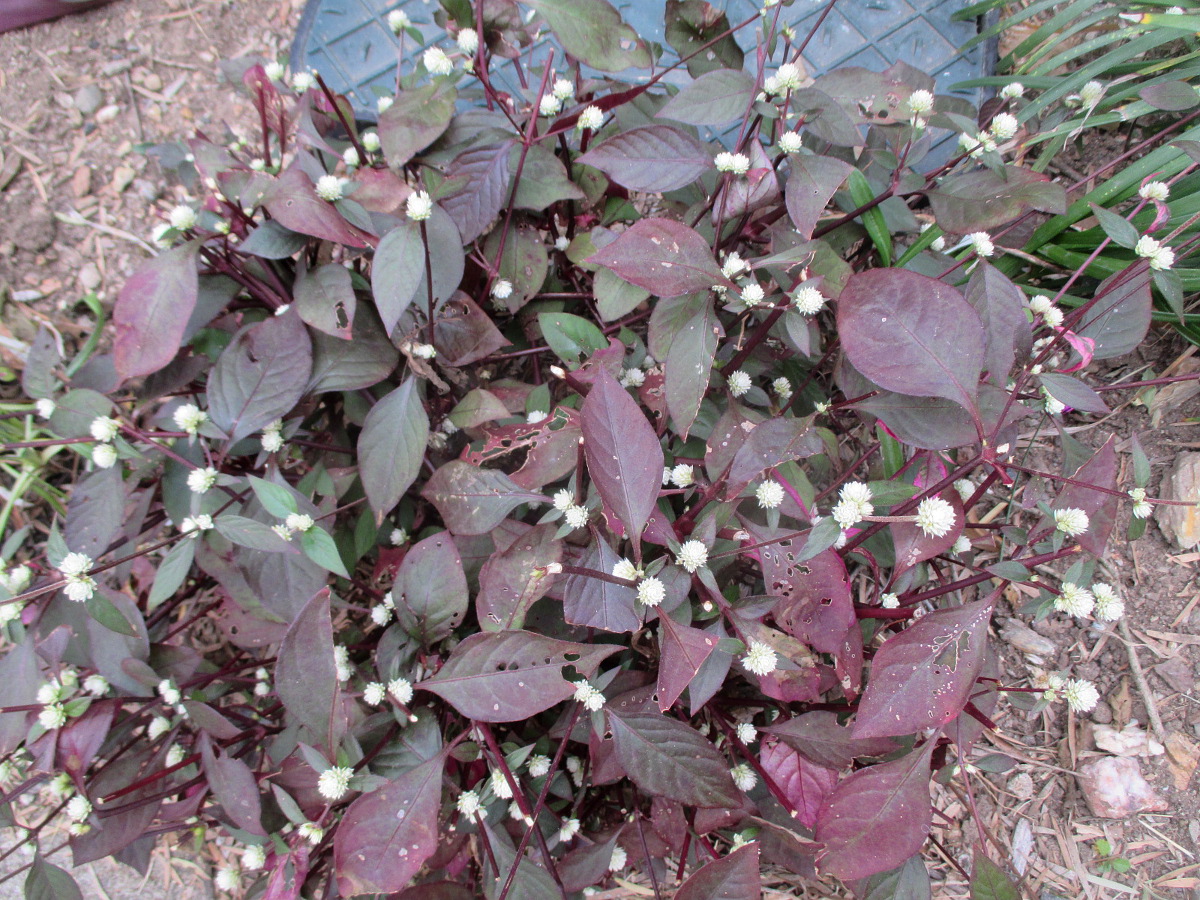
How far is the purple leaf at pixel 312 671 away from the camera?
822mm

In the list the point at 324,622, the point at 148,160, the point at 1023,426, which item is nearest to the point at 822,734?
the point at 324,622

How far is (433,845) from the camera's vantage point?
32.1 inches

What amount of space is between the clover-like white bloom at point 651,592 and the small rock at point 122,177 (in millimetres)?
1596

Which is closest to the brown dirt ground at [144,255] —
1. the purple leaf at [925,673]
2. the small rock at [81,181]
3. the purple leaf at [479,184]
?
the small rock at [81,181]

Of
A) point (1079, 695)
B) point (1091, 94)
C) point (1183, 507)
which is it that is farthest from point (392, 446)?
point (1183, 507)

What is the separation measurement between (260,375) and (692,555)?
669 mm

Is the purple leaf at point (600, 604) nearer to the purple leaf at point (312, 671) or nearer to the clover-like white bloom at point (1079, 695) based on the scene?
the purple leaf at point (312, 671)

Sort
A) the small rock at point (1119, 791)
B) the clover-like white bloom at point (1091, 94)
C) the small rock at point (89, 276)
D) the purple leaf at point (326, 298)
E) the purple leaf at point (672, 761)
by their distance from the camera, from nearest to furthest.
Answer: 1. the purple leaf at point (672, 761)
2. the purple leaf at point (326, 298)
3. the clover-like white bloom at point (1091, 94)
4. the small rock at point (1119, 791)
5. the small rock at point (89, 276)

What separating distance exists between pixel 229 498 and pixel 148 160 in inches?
41.7

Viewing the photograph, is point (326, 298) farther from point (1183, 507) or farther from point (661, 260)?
point (1183, 507)

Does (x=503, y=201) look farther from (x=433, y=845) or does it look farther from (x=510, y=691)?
(x=433, y=845)

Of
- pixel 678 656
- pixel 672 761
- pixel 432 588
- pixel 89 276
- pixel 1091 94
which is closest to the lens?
pixel 678 656

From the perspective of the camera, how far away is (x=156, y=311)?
3.07ft

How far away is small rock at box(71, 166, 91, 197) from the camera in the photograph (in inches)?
62.4
